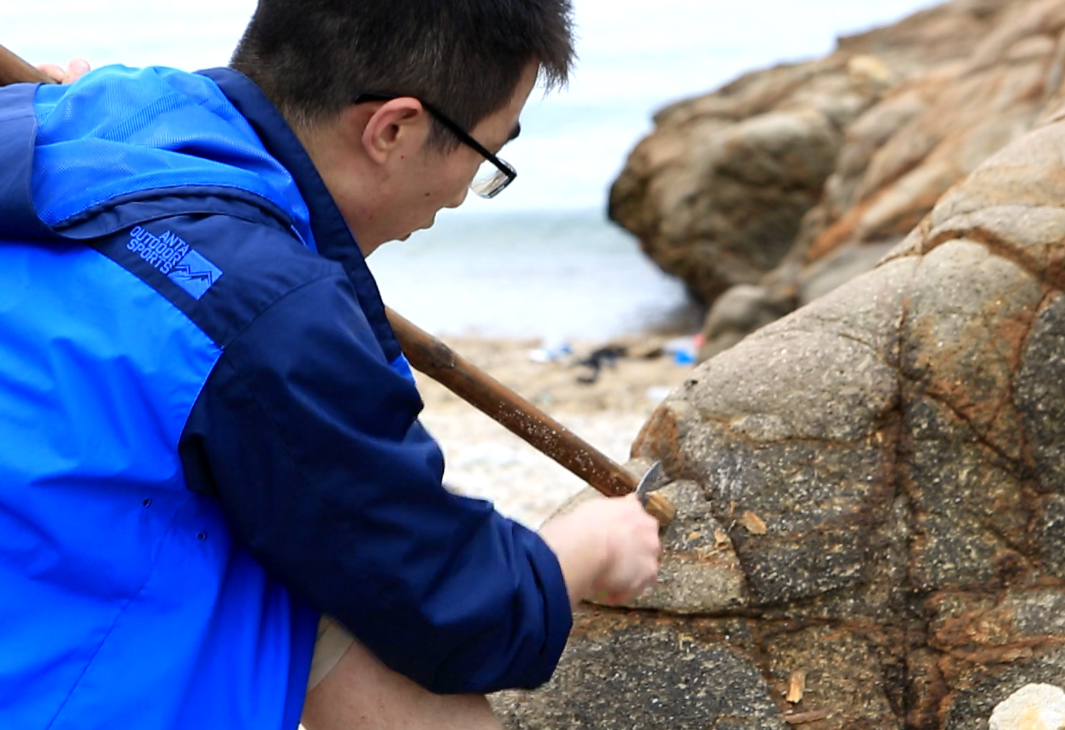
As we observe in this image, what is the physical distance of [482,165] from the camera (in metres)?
1.94

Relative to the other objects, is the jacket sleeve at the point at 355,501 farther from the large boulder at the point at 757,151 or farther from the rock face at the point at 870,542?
the large boulder at the point at 757,151

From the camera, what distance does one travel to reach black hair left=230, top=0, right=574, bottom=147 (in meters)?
1.73

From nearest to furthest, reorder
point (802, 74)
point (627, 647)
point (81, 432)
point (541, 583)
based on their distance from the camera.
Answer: point (81, 432) → point (541, 583) → point (627, 647) → point (802, 74)

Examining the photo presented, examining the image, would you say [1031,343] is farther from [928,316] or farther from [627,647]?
[627,647]

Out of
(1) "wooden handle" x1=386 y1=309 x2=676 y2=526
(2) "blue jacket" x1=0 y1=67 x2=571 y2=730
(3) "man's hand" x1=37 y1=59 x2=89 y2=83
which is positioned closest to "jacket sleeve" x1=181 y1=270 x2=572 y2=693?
(2) "blue jacket" x1=0 y1=67 x2=571 y2=730

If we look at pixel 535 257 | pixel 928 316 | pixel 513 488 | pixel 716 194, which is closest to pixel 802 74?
pixel 716 194

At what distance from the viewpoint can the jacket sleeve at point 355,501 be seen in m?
1.47

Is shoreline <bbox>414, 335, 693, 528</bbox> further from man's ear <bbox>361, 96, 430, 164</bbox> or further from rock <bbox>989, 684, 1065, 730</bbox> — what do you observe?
man's ear <bbox>361, 96, 430, 164</bbox>

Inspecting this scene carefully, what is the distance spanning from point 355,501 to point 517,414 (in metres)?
1.12

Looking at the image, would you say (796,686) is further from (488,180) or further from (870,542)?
(488,180)

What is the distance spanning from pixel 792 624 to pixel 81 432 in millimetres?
1744

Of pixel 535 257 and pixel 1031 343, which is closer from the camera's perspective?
pixel 1031 343

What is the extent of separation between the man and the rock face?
869 mm

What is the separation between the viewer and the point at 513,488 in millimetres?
6035
